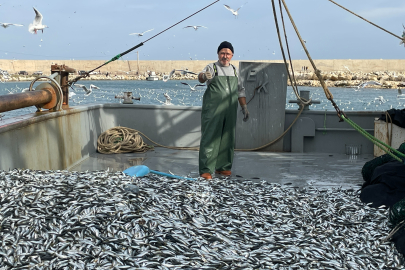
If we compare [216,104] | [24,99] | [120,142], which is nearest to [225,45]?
[216,104]

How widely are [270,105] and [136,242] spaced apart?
19.9 feet

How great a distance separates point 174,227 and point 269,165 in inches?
164

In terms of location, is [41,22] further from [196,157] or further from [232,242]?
[232,242]

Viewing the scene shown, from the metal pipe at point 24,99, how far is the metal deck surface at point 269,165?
1.39 meters

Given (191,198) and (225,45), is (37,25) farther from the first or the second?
(191,198)

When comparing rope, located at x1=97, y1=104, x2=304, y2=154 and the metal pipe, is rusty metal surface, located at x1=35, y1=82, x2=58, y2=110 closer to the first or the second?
the metal pipe

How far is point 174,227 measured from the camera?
14.2 feet

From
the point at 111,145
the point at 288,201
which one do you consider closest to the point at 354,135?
the point at 288,201

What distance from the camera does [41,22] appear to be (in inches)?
547

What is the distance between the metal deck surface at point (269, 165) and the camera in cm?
714

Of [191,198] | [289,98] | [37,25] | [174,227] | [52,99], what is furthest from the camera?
[289,98]

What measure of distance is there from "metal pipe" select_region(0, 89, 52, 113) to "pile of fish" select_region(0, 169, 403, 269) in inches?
41.2

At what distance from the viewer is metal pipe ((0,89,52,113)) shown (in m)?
6.07

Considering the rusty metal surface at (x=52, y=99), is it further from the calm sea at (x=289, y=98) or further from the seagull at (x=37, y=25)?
the calm sea at (x=289, y=98)
